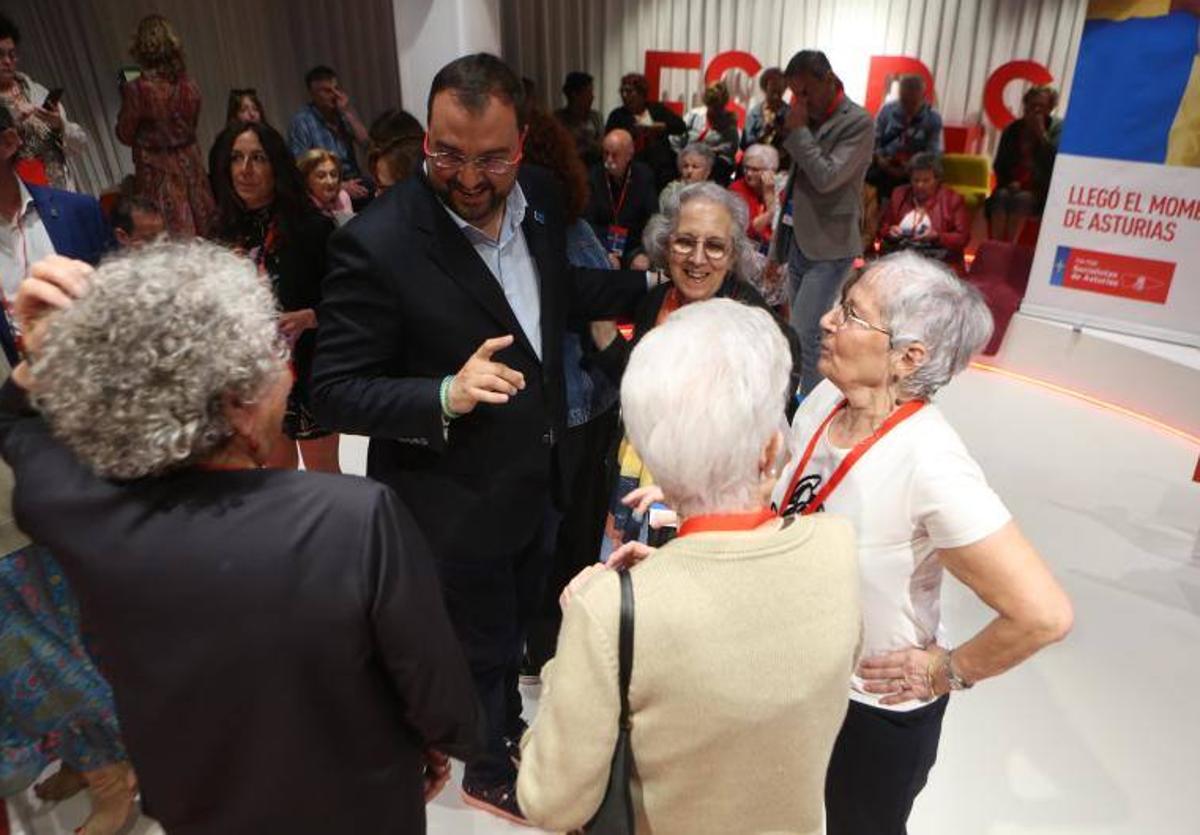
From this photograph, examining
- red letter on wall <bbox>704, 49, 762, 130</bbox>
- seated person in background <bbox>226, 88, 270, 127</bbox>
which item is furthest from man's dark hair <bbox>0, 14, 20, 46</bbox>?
red letter on wall <bbox>704, 49, 762, 130</bbox>

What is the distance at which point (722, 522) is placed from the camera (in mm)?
1019

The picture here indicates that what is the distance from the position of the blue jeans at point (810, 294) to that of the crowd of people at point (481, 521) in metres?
1.97

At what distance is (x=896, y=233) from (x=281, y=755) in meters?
5.68

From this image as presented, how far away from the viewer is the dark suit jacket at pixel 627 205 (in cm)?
479

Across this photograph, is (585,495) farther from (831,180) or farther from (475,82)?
(831,180)

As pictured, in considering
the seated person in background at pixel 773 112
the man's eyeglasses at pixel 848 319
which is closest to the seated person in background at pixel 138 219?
the man's eyeglasses at pixel 848 319

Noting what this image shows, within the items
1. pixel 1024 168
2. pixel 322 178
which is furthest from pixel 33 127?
pixel 1024 168

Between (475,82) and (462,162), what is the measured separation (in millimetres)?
165

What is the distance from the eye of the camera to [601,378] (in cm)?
230

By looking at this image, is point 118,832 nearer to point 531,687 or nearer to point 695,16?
point 531,687

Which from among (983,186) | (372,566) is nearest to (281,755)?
(372,566)

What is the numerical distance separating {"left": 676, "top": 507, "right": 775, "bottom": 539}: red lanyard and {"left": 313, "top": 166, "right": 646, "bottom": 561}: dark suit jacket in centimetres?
83

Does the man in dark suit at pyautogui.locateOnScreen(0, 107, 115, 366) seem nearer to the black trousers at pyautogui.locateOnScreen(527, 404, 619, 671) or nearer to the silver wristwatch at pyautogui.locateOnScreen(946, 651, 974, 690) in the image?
the black trousers at pyautogui.locateOnScreen(527, 404, 619, 671)

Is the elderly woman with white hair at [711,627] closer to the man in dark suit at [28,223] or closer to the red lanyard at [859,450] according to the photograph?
the red lanyard at [859,450]
